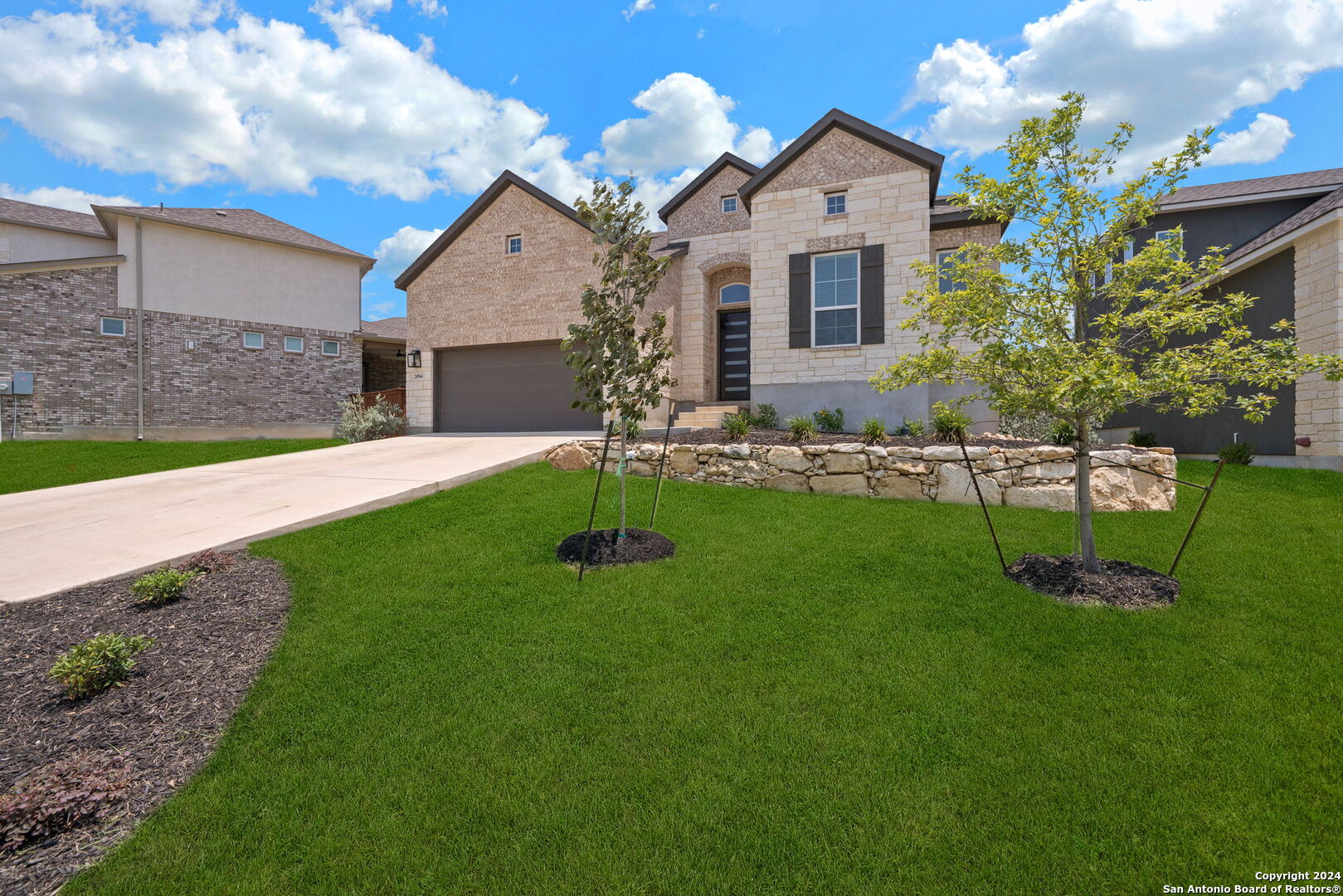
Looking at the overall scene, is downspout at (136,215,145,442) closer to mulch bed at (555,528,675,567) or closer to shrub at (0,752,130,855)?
mulch bed at (555,528,675,567)

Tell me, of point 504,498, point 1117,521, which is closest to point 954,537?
point 1117,521

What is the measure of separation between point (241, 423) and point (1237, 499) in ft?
70.0

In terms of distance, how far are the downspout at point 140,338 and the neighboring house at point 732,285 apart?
7019mm

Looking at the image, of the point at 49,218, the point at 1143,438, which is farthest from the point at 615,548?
the point at 49,218

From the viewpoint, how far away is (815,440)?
349 inches

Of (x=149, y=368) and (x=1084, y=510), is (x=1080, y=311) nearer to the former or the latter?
(x=1084, y=510)

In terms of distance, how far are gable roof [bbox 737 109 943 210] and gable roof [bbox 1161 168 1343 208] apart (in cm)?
623

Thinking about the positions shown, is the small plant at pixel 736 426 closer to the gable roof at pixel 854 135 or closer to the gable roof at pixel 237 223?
the gable roof at pixel 854 135

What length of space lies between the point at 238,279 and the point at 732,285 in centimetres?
1408

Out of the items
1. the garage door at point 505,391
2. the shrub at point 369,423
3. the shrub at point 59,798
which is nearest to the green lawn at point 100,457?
the shrub at point 369,423

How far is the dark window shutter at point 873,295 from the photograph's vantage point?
417 inches

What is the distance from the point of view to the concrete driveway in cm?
485

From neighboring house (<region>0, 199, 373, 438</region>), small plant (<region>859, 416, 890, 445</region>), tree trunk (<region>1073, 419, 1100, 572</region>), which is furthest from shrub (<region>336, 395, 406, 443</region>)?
tree trunk (<region>1073, 419, 1100, 572</region>)

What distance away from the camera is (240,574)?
461 cm
